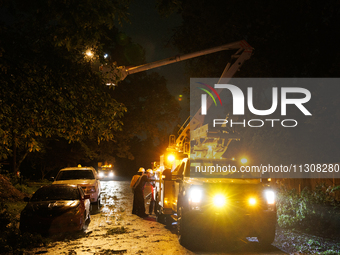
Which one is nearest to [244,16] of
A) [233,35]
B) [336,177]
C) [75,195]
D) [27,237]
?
[233,35]

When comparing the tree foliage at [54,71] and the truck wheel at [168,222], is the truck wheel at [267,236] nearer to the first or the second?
the truck wheel at [168,222]

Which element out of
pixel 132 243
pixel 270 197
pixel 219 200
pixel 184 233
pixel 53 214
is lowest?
pixel 132 243

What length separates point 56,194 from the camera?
10648mm

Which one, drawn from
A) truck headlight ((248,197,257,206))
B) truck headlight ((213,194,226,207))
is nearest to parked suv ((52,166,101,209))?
truck headlight ((213,194,226,207))

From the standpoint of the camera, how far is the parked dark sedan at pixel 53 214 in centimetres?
938

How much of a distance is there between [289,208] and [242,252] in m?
4.63

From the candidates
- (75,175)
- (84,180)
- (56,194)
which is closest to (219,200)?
(56,194)

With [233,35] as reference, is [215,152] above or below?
below

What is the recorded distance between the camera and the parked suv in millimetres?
14906

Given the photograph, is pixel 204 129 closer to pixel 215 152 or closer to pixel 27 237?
pixel 215 152

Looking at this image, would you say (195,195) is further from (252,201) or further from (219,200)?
(252,201)

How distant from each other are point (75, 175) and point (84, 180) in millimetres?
958

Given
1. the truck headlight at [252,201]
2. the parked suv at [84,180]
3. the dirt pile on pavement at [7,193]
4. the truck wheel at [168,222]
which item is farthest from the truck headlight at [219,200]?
the dirt pile on pavement at [7,193]

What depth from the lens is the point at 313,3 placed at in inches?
498
